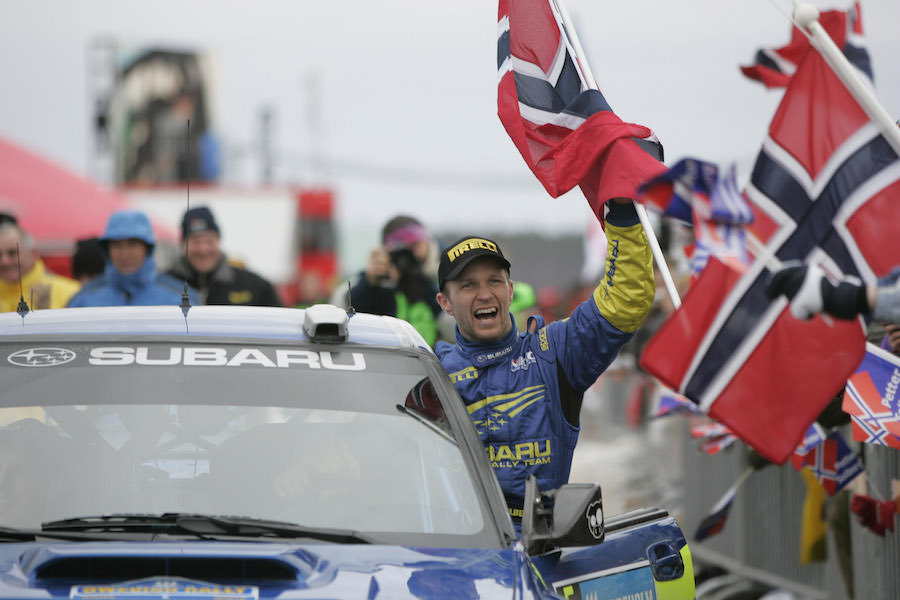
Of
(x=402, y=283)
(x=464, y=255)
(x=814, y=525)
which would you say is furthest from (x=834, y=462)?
(x=402, y=283)

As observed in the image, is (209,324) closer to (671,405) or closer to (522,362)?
(522,362)

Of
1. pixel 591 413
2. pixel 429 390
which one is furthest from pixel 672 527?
pixel 591 413

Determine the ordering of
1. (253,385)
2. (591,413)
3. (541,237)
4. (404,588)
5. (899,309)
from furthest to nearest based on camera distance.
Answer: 1. (541,237)
2. (591,413)
3. (253,385)
4. (899,309)
5. (404,588)

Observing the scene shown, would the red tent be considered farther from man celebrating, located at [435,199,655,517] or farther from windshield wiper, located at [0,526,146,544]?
windshield wiper, located at [0,526,146,544]

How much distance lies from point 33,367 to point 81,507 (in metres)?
0.59

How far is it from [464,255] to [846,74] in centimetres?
155

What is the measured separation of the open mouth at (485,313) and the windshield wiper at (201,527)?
5.13 feet

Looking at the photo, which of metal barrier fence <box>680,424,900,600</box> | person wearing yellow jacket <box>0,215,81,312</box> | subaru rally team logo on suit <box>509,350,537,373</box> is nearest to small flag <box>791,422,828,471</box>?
metal barrier fence <box>680,424,900,600</box>

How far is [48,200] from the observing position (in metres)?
19.2

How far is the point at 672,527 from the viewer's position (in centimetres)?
488

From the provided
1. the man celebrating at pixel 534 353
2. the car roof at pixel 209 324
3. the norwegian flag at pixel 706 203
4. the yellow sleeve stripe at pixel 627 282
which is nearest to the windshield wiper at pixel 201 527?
the car roof at pixel 209 324

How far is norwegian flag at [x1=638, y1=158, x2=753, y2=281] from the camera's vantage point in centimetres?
444

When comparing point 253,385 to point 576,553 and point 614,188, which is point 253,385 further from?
point 614,188

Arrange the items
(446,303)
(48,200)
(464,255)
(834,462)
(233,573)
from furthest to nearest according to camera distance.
→ 1. (48,200)
2. (834,462)
3. (446,303)
4. (464,255)
5. (233,573)
